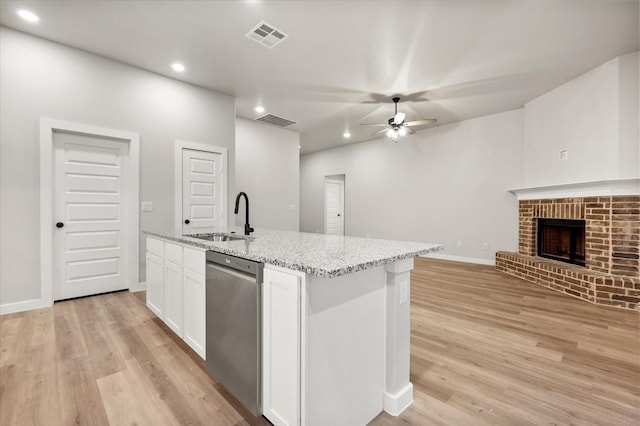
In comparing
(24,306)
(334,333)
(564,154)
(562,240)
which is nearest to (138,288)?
(24,306)

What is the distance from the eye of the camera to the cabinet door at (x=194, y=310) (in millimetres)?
1857

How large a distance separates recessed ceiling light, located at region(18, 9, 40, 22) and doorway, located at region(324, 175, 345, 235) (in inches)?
267

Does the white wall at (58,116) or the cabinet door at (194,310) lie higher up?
the white wall at (58,116)

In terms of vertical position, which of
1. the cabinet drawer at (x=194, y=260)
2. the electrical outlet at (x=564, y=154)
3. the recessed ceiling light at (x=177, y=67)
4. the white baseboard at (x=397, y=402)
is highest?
the recessed ceiling light at (x=177, y=67)

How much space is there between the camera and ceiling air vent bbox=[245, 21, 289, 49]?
9.42 ft

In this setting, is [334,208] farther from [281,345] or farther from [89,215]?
[281,345]

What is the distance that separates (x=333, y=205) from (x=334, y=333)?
7.81 meters

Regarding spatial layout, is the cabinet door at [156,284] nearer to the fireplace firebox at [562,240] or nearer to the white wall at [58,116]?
the white wall at [58,116]

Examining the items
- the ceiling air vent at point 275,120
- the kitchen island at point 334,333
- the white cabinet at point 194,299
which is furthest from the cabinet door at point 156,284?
the ceiling air vent at point 275,120

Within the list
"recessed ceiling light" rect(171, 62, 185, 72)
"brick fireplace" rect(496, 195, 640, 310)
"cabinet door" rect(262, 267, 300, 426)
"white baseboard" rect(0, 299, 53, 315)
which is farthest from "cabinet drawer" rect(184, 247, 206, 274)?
"brick fireplace" rect(496, 195, 640, 310)

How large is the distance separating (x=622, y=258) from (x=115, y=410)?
5124mm

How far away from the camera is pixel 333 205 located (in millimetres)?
9023

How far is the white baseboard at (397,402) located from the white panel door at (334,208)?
7.13 meters

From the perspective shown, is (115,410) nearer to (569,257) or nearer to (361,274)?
(361,274)
